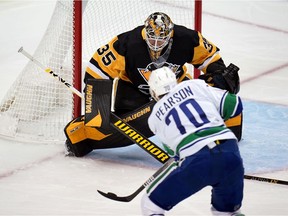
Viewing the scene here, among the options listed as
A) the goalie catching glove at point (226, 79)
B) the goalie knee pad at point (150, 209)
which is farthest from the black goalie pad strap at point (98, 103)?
the goalie knee pad at point (150, 209)

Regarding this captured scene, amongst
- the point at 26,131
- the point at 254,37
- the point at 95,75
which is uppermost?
the point at 95,75

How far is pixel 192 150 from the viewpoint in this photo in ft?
10.5

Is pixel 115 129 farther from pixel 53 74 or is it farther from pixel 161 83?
pixel 161 83

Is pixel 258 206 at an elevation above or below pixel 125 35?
below

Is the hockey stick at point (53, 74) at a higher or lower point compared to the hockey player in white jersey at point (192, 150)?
lower

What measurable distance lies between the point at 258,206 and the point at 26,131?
1.60 m

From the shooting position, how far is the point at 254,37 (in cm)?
691

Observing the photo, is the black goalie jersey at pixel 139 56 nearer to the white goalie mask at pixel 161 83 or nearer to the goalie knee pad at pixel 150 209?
the white goalie mask at pixel 161 83

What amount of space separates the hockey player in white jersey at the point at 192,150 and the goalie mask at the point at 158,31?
3.23ft

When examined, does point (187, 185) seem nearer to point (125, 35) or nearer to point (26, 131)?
point (125, 35)

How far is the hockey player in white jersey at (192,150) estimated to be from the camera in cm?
318

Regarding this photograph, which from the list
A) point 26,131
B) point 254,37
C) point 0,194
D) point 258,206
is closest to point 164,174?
point 258,206

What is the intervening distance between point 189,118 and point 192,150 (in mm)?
121

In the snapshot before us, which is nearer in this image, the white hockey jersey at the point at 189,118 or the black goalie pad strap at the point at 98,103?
the white hockey jersey at the point at 189,118
